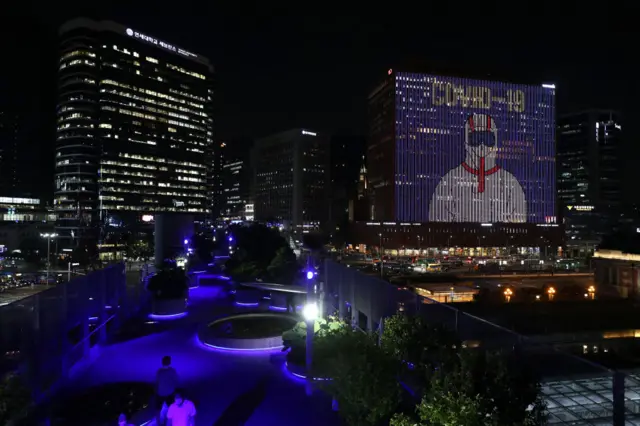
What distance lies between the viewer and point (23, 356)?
41.7 feet

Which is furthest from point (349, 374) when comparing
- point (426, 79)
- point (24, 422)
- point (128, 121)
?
point (128, 121)

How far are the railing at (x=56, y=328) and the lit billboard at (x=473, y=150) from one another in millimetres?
83399

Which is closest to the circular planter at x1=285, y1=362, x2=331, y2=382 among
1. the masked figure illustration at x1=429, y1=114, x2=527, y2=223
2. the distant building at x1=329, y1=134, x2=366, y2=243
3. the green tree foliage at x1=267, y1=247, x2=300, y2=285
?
the green tree foliage at x1=267, y1=247, x2=300, y2=285

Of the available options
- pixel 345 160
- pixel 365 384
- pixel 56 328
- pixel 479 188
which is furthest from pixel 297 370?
pixel 345 160

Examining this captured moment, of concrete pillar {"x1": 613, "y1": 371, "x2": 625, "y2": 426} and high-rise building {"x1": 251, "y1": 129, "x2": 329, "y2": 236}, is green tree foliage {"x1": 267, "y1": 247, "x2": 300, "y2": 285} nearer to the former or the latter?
concrete pillar {"x1": 613, "y1": 371, "x2": 625, "y2": 426}

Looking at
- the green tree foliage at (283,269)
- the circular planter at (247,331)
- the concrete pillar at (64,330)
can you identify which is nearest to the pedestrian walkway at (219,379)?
the circular planter at (247,331)

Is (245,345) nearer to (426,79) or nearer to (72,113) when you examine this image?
(426,79)

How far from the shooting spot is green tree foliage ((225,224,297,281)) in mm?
39188

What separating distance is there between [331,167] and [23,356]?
575 feet

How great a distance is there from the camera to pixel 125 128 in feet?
394

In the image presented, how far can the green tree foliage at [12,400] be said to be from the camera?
8555mm

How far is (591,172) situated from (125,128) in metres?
141

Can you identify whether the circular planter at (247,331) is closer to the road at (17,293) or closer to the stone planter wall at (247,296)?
the stone planter wall at (247,296)

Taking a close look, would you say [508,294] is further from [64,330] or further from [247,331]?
[64,330]
